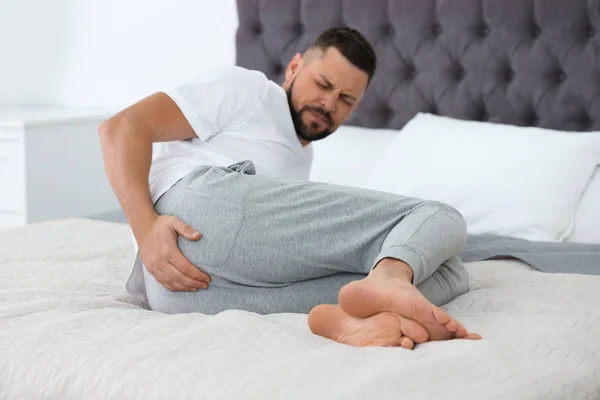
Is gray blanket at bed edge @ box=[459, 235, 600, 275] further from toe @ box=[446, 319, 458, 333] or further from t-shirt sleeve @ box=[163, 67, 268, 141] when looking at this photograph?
toe @ box=[446, 319, 458, 333]

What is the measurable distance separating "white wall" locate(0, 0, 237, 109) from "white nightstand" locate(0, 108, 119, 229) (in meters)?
0.28

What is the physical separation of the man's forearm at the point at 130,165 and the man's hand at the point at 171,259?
48 mm

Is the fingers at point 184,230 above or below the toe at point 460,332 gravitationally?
below

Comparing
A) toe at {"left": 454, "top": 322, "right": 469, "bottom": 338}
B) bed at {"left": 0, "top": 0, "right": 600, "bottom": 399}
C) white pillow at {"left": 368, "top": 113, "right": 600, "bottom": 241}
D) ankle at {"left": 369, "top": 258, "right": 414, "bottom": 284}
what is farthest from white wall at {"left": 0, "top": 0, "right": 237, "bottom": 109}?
toe at {"left": 454, "top": 322, "right": 469, "bottom": 338}

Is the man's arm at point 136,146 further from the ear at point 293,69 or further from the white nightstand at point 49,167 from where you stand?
the white nightstand at point 49,167

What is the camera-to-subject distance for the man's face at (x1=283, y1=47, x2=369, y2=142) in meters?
1.86

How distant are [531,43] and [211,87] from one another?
1.09 meters

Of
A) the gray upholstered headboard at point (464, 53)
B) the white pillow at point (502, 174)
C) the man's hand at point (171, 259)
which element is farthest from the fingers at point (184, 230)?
the gray upholstered headboard at point (464, 53)

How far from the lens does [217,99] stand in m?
1.74

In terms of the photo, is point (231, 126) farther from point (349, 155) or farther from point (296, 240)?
point (349, 155)

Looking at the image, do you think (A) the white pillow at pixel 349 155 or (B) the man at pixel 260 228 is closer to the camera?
(B) the man at pixel 260 228

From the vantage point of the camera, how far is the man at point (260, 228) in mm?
1216

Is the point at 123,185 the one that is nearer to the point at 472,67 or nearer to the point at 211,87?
the point at 211,87

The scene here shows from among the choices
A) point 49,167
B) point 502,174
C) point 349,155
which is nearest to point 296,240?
point 502,174
